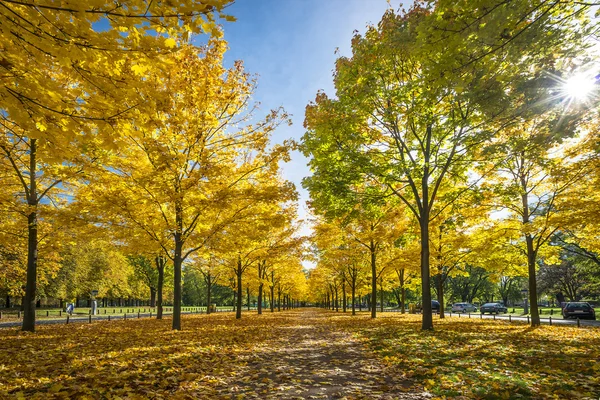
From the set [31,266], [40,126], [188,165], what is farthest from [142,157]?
[40,126]

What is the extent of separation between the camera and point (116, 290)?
54.3 meters

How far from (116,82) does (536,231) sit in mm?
17561

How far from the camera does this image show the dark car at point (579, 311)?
1109 inches

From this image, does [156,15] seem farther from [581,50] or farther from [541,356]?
[541,356]

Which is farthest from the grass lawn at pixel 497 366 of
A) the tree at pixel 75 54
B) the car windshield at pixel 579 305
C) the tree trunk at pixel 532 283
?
the car windshield at pixel 579 305

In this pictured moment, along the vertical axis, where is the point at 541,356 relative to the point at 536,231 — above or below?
below

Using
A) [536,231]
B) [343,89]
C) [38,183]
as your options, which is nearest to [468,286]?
[536,231]

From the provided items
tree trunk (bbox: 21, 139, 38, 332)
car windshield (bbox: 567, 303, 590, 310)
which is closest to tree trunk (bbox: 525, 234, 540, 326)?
car windshield (bbox: 567, 303, 590, 310)

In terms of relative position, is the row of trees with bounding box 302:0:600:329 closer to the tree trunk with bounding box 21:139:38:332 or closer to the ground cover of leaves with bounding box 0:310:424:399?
the ground cover of leaves with bounding box 0:310:424:399

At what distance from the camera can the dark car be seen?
1109 inches

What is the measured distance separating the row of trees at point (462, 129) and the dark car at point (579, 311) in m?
15.2

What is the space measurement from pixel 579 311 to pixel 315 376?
34065mm

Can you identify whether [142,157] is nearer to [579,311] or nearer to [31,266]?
[31,266]

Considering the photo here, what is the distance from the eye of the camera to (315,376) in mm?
6020
